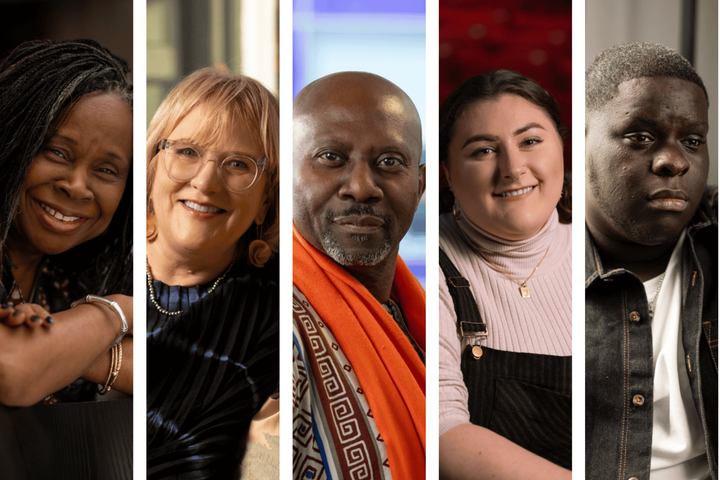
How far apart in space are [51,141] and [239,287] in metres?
0.74

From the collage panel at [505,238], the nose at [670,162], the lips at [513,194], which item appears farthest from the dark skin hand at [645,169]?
the lips at [513,194]

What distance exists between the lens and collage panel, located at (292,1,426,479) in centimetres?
175

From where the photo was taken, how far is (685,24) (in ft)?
6.15

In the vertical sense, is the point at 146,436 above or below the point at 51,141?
below

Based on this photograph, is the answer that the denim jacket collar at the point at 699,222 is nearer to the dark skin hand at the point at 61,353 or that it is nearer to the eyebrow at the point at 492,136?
the eyebrow at the point at 492,136

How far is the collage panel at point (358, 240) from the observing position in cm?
175

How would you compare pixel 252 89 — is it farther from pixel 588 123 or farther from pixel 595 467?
pixel 595 467

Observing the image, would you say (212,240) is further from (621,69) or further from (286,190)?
(621,69)

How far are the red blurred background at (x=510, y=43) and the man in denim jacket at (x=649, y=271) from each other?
10 centimetres

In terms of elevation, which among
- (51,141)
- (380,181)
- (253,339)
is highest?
(51,141)

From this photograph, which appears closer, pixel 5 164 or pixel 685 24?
pixel 5 164

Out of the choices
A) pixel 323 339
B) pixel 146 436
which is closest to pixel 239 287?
pixel 323 339

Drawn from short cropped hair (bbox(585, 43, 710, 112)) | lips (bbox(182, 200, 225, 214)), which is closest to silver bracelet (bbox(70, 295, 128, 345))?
lips (bbox(182, 200, 225, 214))

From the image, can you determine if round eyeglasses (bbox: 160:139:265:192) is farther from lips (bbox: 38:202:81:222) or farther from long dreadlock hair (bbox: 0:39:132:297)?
lips (bbox: 38:202:81:222)
